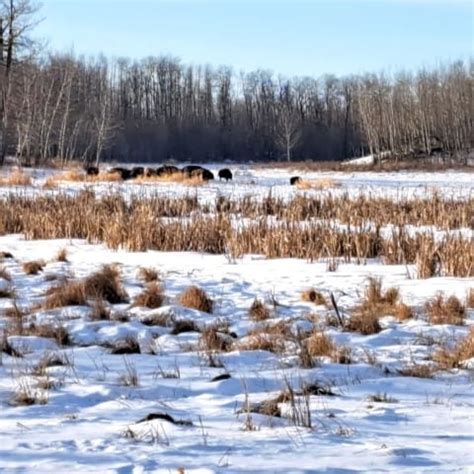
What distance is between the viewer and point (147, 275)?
759 centimetres

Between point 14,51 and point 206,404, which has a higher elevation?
point 14,51

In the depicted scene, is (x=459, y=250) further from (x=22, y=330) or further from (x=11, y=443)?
(x=11, y=443)

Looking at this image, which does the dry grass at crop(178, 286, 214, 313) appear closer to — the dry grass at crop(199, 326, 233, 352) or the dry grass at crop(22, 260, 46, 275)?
the dry grass at crop(199, 326, 233, 352)

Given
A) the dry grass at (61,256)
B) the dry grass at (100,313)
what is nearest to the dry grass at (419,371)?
the dry grass at (100,313)

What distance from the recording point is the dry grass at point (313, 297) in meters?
6.42

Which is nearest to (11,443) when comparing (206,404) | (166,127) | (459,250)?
(206,404)

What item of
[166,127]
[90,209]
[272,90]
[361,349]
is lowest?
[361,349]

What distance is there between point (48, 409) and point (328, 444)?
4.43ft

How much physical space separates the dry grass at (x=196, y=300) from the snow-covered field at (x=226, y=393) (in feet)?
0.24

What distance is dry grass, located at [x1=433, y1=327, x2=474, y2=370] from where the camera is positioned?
4391 millimetres

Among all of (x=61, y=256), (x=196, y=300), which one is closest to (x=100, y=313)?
(x=196, y=300)

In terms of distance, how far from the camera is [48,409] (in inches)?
137

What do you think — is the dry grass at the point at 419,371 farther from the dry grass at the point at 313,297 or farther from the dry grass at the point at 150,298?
the dry grass at the point at 150,298

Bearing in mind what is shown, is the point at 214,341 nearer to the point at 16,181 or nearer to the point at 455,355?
the point at 455,355
